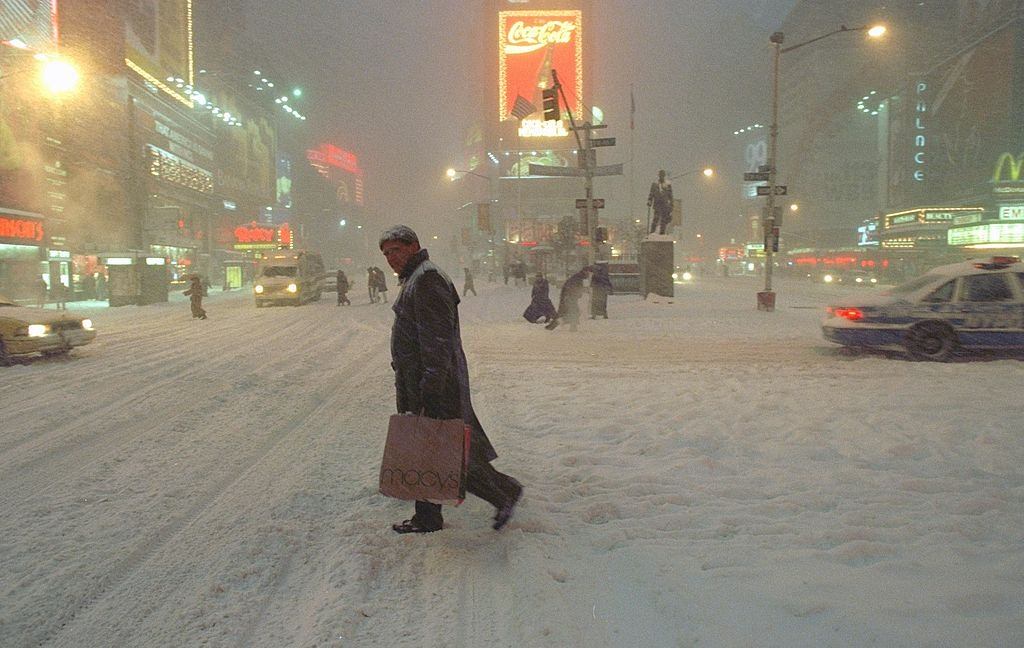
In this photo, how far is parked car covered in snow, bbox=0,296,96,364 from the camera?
11.0 metres

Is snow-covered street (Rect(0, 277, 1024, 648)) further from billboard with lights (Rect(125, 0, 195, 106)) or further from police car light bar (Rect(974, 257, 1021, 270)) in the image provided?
billboard with lights (Rect(125, 0, 195, 106))

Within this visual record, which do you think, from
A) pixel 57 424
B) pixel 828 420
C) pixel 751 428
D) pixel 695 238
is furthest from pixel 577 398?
pixel 695 238

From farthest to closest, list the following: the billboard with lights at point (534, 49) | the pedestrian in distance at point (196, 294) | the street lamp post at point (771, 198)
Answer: the billboard with lights at point (534, 49)
the street lamp post at point (771, 198)
the pedestrian in distance at point (196, 294)

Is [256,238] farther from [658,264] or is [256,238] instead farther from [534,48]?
[534,48]

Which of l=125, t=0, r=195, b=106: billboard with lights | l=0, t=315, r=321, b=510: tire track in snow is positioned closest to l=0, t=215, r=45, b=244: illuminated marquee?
l=125, t=0, r=195, b=106: billboard with lights

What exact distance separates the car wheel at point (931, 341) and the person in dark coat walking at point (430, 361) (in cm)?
925

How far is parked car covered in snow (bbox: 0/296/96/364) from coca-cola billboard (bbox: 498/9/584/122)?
93.5 m

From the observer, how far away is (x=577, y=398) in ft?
26.6

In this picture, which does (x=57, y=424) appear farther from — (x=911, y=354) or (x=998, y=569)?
(x=911, y=354)

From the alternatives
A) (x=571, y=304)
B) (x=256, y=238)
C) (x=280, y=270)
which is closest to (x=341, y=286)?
(x=280, y=270)

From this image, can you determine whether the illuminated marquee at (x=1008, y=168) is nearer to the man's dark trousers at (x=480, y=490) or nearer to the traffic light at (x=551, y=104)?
the traffic light at (x=551, y=104)

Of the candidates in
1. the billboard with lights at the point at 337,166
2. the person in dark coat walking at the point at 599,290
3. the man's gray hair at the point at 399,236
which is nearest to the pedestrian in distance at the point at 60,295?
the person in dark coat walking at the point at 599,290

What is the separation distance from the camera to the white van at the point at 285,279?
90.2ft

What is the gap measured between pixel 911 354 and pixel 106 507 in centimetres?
1141
